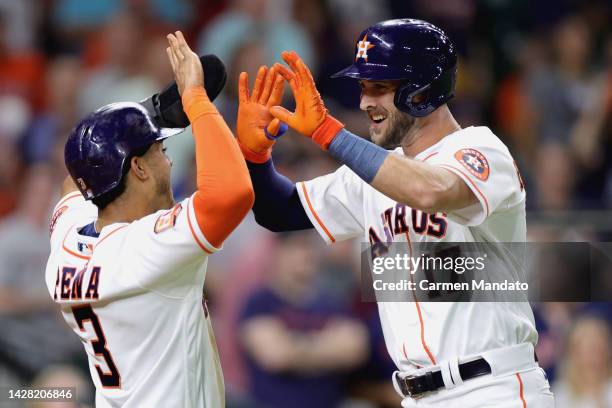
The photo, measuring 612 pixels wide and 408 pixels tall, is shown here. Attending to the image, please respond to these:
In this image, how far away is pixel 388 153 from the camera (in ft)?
12.5

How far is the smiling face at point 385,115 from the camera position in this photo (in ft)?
13.7

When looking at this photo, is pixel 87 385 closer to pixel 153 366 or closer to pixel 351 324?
pixel 351 324

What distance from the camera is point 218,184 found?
11.6ft

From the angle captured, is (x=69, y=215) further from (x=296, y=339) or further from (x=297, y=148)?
(x=297, y=148)

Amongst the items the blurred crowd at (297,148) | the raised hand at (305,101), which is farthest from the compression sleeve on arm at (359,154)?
the blurred crowd at (297,148)

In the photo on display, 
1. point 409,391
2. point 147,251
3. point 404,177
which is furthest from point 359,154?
point 409,391

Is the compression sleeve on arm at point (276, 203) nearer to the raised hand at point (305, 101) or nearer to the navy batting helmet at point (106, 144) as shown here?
the raised hand at point (305, 101)

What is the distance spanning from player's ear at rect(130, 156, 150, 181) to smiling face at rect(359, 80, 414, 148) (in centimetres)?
93

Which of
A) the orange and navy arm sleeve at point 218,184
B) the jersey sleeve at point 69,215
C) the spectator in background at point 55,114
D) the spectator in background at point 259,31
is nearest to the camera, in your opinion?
the orange and navy arm sleeve at point 218,184

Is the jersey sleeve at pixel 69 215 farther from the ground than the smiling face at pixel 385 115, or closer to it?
closer to it

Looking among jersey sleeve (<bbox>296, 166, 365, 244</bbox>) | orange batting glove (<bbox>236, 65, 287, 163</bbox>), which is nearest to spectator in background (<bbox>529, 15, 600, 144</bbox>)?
jersey sleeve (<bbox>296, 166, 365, 244</bbox>)

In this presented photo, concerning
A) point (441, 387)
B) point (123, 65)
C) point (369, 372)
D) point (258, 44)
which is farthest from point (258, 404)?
point (123, 65)

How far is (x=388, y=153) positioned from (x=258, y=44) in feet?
16.2

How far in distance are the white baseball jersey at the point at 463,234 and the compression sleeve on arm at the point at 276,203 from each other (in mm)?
436
